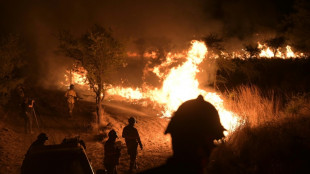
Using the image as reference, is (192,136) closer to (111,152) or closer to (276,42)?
(111,152)

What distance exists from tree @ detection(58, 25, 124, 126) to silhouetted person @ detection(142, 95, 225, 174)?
10.5m

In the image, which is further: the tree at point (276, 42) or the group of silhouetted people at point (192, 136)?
the tree at point (276, 42)

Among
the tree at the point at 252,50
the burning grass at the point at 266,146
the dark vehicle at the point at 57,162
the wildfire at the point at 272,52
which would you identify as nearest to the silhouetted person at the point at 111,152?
the dark vehicle at the point at 57,162

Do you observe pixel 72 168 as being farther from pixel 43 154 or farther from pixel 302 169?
pixel 302 169

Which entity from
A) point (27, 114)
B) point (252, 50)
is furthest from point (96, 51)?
point (252, 50)

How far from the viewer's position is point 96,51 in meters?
12.0

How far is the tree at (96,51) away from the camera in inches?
→ 472

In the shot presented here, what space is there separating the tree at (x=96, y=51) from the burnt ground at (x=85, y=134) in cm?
241

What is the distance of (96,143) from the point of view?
441 inches

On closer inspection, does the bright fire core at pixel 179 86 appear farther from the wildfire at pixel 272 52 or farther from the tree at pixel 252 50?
the wildfire at pixel 272 52

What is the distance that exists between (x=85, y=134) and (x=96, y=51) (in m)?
4.14

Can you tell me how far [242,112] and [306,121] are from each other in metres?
2.04

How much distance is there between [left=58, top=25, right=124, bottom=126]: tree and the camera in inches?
472

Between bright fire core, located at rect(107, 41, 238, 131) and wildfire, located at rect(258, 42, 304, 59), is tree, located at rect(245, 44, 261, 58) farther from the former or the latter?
bright fire core, located at rect(107, 41, 238, 131)
